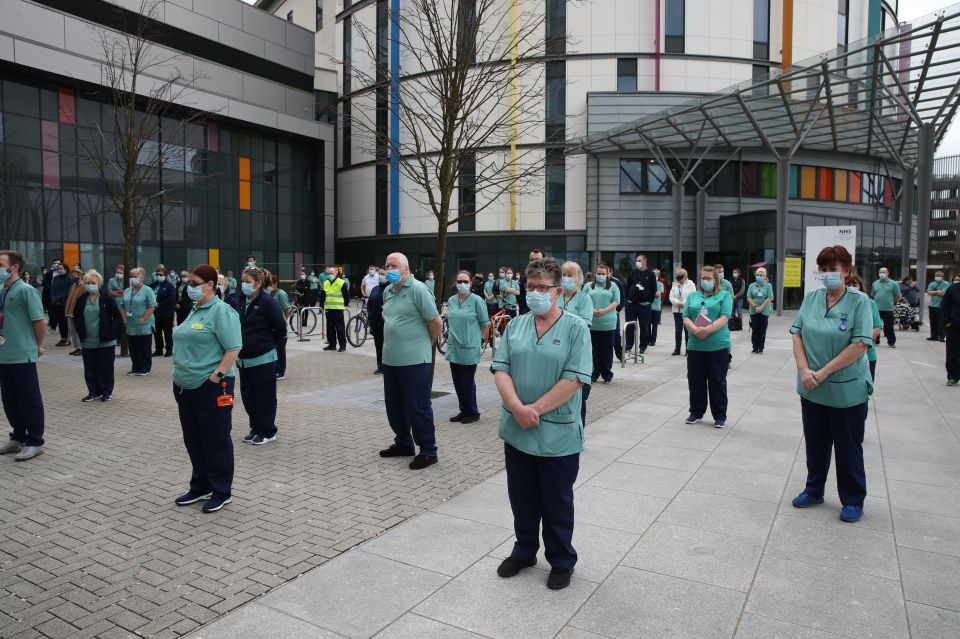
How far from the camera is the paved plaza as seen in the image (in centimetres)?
342

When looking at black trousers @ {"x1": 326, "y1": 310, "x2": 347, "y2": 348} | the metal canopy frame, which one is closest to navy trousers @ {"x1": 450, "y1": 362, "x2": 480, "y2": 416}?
black trousers @ {"x1": 326, "y1": 310, "x2": 347, "y2": 348}

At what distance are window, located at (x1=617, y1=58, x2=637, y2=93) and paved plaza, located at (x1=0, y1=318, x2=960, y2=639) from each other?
28388mm

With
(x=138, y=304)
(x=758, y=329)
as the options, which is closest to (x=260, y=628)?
(x=138, y=304)

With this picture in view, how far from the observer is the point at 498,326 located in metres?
15.6

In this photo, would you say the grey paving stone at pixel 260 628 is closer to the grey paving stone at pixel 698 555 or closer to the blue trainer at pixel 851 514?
the grey paving stone at pixel 698 555

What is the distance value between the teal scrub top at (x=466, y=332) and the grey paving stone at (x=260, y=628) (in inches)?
182

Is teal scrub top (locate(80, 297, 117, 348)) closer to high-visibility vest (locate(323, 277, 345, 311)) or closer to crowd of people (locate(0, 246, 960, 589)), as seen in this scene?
crowd of people (locate(0, 246, 960, 589))

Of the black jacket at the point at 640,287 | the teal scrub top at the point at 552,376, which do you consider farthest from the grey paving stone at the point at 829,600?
the black jacket at the point at 640,287

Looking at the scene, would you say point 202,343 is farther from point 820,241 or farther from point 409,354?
point 820,241

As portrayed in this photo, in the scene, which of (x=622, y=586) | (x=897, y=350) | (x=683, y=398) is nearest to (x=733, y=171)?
(x=897, y=350)

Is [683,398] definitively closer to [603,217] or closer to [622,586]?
[622,586]

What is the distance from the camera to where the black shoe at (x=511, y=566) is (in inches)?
152

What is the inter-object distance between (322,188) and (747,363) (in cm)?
3025

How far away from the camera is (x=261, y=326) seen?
7.03m
